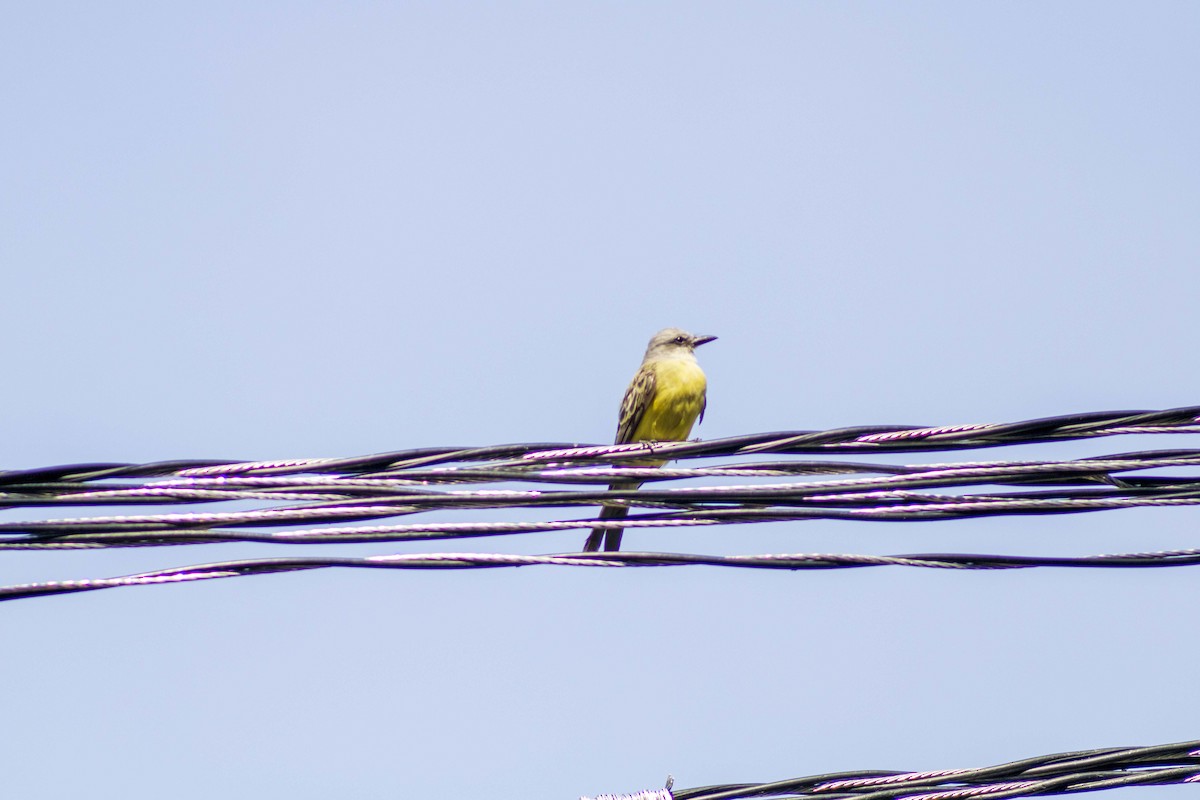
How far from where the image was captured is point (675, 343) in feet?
38.5

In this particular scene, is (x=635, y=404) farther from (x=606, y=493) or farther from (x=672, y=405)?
(x=606, y=493)

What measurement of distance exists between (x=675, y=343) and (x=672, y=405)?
0.98m

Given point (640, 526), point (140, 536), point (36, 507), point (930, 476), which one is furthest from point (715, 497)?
point (36, 507)

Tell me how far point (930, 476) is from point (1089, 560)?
0.62 m

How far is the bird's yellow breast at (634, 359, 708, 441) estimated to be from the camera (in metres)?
11.0

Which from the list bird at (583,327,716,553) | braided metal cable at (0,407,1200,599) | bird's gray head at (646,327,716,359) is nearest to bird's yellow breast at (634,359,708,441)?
bird at (583,327,716,553)

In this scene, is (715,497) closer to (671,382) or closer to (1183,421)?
(1183,421)

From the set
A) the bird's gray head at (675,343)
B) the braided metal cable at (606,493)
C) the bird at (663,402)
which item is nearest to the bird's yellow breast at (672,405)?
the bird at (663,402)

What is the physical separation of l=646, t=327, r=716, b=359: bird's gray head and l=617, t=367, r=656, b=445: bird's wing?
1.39 ft

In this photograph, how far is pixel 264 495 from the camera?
15.2 feet

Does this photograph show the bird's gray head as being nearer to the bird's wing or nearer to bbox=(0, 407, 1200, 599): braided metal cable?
the bird's wing

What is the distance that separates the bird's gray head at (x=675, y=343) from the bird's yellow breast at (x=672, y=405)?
50cm

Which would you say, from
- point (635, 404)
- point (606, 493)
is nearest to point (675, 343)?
point (635, 404)

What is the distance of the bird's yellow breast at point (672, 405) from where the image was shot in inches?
431
